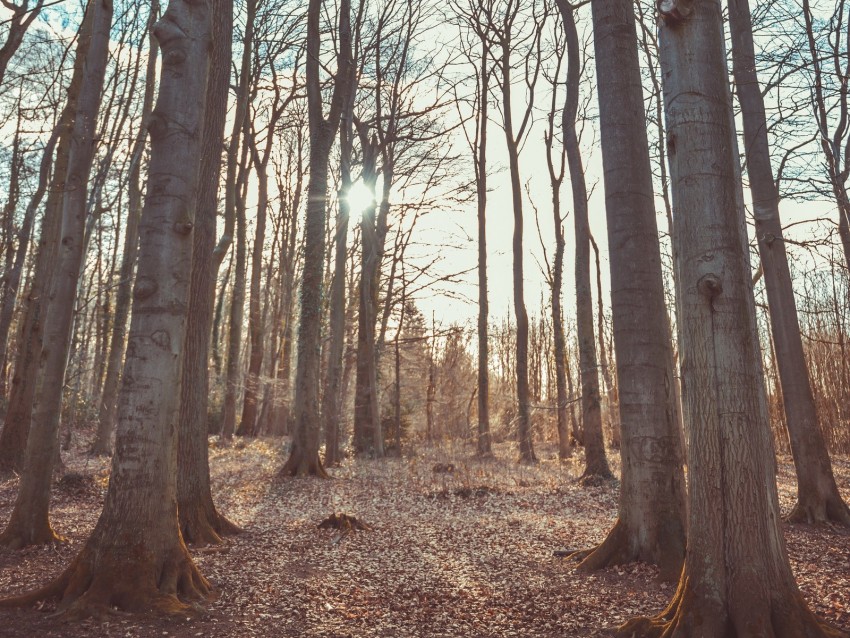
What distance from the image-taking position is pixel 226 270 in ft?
88.6

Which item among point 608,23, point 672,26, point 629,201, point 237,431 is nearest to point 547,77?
point 608,23

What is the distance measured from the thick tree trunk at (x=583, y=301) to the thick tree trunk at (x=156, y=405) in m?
8.82

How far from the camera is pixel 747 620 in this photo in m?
2.97

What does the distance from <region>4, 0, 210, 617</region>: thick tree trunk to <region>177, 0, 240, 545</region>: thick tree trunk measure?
202cm

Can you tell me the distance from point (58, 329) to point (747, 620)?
5.94m

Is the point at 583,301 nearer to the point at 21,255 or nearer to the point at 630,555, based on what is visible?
the point at 630,555

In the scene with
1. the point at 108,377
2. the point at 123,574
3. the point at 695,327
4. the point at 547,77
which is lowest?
the point at 123,574

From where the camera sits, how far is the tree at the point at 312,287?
11.7 metres

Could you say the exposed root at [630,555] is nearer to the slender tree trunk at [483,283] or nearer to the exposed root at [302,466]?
the exposed root at [302,466]

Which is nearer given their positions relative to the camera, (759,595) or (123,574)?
(759,595)

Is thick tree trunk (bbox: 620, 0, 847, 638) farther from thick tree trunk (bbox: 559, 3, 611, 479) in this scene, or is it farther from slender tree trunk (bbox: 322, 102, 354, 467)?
slender tree trunk (bbox: 322, 102, 354, 467)

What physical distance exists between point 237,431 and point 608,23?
20.4 metres

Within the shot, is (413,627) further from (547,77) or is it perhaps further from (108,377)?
(547,77)

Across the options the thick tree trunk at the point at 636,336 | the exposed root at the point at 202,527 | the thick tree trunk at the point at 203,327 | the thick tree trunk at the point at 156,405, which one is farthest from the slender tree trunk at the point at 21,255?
the thick tree trunk at the point at 636,336
